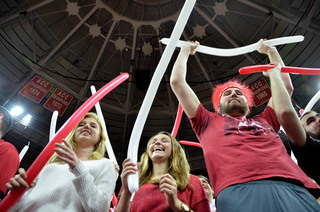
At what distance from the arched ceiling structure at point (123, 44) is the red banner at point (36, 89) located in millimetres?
236

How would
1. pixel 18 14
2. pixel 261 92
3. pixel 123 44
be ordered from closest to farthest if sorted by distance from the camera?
pixel 18 14 < pixel 261 92 < pixel 123 44

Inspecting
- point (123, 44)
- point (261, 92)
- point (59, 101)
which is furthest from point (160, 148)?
point (123, 44)

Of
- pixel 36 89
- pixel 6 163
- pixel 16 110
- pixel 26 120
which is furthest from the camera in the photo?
pixel 26 120

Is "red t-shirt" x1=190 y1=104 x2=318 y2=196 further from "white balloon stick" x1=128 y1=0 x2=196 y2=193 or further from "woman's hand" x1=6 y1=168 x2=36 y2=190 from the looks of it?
"woman's hand" x1=6 y1=168 x2=36 y2=190

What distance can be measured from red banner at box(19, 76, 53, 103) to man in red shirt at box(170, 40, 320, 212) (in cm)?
946

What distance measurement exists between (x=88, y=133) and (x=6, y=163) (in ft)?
4.17

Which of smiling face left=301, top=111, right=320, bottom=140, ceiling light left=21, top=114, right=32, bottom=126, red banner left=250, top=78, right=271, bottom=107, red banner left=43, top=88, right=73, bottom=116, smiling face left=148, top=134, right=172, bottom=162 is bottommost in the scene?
smiling face left=148, top=134, right=172, bottom=162

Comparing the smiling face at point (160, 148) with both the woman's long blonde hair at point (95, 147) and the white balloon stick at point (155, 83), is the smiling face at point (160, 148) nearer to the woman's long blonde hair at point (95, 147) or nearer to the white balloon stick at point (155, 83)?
the woman's long blonde hair at point (95, 147)

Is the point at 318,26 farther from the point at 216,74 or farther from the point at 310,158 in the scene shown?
the point at 310,158

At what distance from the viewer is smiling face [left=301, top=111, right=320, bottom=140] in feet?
9.50

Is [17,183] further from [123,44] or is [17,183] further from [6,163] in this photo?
[123,44]

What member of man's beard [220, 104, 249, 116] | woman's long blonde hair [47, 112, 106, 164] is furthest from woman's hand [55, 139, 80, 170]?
man's beard [220, 104, 249, 116]

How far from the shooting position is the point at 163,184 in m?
1.89

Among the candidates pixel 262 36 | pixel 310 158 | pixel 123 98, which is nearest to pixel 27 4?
pixel 123 98
